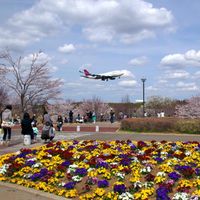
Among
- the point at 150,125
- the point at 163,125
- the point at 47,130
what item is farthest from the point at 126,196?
the point at 150,125

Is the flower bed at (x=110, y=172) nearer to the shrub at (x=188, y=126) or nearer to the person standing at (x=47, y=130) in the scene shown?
the person standing at (x=47, y=130)

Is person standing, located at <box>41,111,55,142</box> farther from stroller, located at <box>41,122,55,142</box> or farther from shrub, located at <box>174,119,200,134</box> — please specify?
shrub, located at <box>174,119,200,134</box>

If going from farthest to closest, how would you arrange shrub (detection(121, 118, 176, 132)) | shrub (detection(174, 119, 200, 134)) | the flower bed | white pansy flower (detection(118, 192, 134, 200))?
1. shrub (detection(121, 118, 176, 132))
2. shrub (detection(174, 119, 200, 134))
3. the flower bed
4. white pansy flower (detection(118, 192, 134, 200))

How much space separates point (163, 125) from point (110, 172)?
1882cm

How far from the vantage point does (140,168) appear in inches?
358

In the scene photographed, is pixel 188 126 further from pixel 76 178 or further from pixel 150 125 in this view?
pixel 76 178

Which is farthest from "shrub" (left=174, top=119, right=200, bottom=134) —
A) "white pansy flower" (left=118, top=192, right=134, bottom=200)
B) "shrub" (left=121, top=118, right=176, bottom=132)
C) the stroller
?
"white pansy flower" (left=118, top=192, right=134, bottom=200)

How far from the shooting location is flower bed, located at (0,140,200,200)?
24.8ft

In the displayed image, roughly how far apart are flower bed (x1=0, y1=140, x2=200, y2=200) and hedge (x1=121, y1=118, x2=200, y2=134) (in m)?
14.8

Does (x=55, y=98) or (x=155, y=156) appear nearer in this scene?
(x=155, y=156)

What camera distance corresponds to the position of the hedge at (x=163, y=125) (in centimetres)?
2644

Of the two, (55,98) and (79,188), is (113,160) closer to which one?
(79,188)

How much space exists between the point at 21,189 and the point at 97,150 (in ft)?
12.1

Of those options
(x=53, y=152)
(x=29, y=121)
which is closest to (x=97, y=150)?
(x=53, y=152)
